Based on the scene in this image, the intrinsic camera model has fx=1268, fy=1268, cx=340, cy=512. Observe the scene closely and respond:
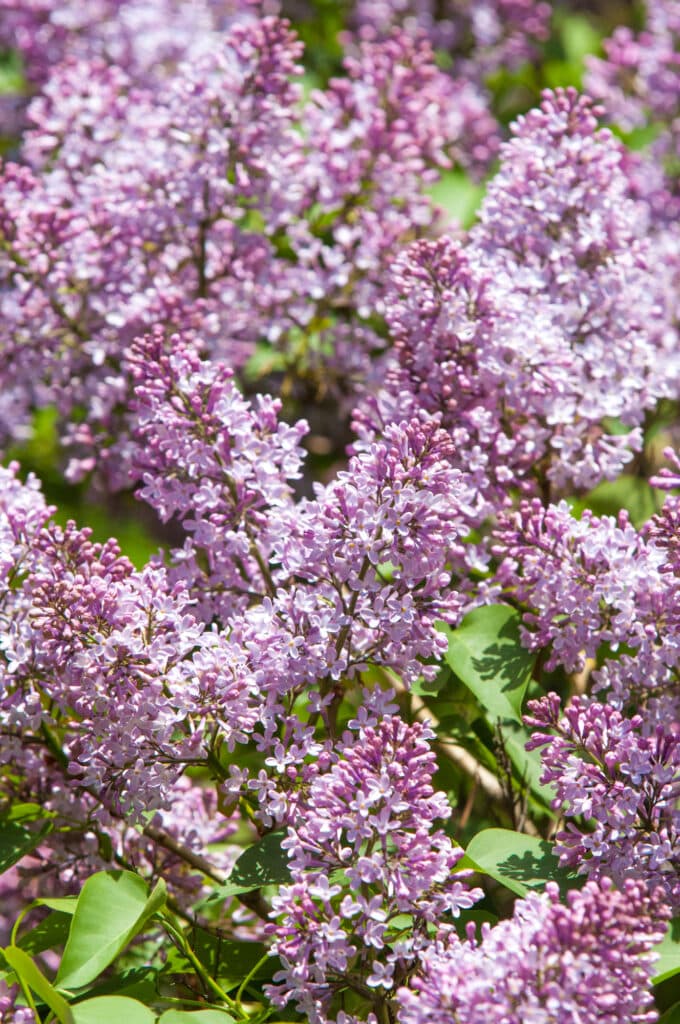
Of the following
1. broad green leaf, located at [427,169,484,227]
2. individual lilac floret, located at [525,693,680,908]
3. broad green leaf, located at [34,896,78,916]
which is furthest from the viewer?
broad green leaf, located at [427,169,484,227]

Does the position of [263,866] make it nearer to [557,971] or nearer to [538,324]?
[557,971]

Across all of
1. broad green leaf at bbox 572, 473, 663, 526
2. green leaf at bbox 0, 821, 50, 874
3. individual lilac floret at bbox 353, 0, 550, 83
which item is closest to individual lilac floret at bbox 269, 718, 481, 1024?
green leaf at bbox 0, 821, 50, 874

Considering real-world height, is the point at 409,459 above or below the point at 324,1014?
above

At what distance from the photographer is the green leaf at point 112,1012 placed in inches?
59.4

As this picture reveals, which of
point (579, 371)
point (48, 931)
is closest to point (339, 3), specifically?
point (579, 371)

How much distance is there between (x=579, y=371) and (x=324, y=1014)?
1090 mm

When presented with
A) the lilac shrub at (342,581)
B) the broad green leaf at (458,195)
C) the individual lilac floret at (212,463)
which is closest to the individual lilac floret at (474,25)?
the broad green leaf at (458,195)

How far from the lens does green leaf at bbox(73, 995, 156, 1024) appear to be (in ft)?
4.95

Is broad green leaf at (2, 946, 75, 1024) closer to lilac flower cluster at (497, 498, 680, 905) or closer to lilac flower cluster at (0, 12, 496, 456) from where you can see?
lilac flower cluster at (497, 498, 680, 905)

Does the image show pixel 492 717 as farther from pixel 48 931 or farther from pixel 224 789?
pixel 48 931

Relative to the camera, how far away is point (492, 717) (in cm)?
203

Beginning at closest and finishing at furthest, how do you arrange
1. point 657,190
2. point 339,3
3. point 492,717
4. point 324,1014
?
point 324,1014 → point 492,717 → point 657,190 → point 339,3

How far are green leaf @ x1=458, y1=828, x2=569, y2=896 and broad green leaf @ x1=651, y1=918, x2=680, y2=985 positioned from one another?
15 cm

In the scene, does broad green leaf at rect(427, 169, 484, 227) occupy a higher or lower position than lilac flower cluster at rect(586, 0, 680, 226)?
lower
